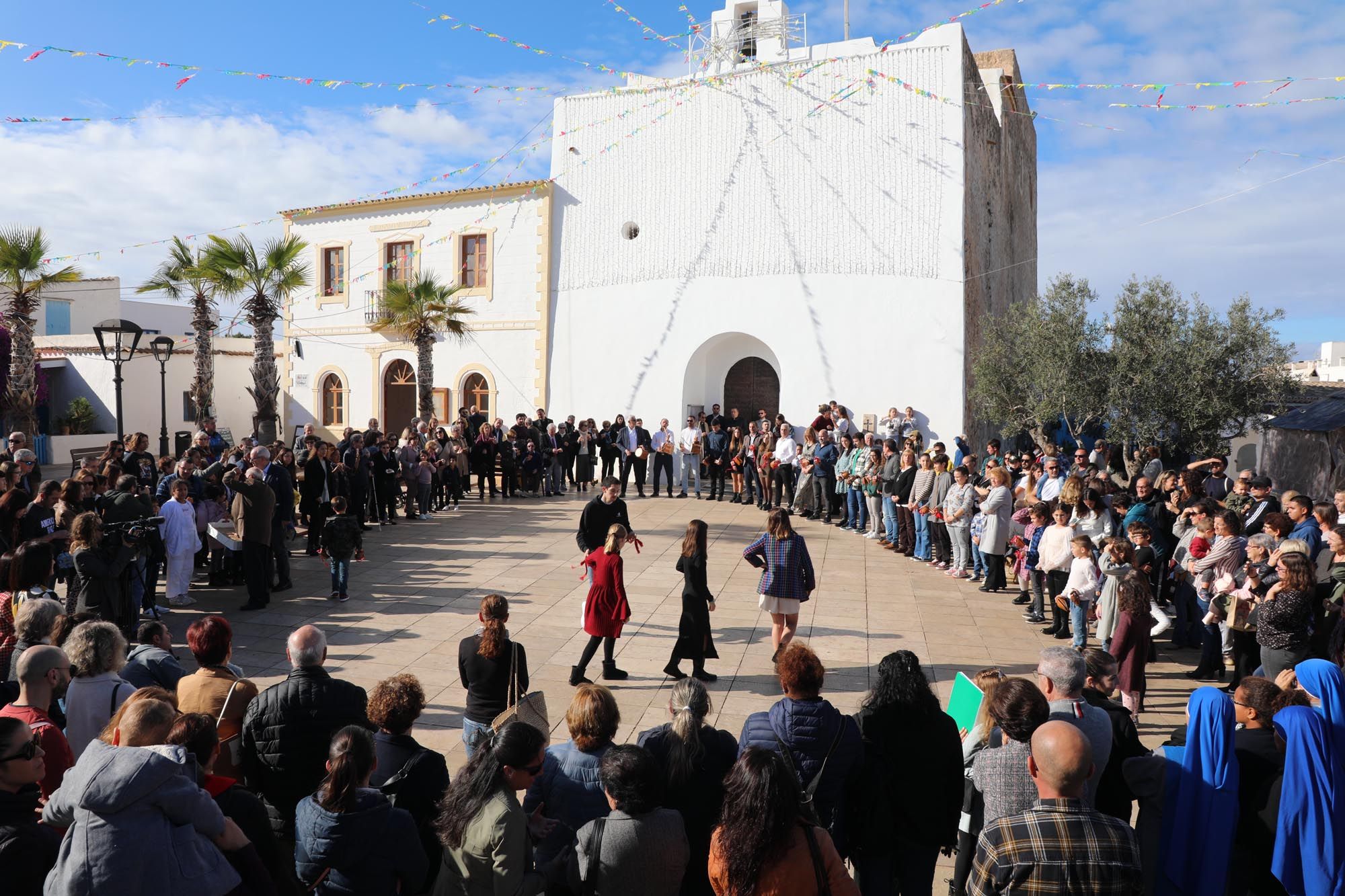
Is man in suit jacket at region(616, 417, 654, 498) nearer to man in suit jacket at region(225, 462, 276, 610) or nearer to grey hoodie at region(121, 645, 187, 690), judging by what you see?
man in suit jacket at region(225, 462, 276, 610)

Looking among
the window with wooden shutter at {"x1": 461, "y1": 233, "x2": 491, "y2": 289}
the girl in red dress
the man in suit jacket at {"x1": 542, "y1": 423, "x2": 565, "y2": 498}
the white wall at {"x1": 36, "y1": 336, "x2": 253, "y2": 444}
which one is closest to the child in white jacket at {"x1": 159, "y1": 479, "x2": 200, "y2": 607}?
the girl in red dress

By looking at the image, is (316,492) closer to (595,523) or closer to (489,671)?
(595,523)

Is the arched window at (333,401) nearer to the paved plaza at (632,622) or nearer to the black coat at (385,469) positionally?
the black coat at (385,469)

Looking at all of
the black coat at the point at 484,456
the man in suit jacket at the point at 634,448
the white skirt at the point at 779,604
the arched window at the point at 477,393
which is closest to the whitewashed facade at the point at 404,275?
the arched window at the point at 477,393

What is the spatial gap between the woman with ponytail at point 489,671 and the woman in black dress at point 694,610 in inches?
98.0

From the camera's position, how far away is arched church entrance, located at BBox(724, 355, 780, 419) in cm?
2116

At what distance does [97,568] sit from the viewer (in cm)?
701

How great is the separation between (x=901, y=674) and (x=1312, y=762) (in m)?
1.63

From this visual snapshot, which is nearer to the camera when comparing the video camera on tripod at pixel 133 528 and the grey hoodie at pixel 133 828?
the grey hoodie at pixel 133 828

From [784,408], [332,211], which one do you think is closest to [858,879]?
[784,408]

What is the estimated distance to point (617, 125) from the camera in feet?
69.6

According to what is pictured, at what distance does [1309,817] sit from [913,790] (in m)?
1.55

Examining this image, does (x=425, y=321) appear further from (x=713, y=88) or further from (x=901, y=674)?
(x=901, y=674)

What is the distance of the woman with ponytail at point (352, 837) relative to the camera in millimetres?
3043
